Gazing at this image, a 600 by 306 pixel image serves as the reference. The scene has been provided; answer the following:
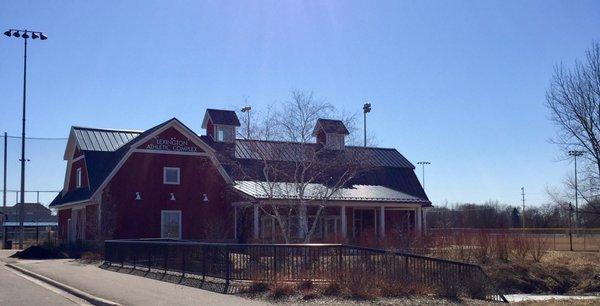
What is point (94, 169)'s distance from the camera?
39.0 metres

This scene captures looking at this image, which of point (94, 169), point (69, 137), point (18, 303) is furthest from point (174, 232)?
point (18, 303)

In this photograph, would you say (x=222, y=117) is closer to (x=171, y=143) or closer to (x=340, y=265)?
(x=171, y=143)

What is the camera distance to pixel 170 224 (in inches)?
1534

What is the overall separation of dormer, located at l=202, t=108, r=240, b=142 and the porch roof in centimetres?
580

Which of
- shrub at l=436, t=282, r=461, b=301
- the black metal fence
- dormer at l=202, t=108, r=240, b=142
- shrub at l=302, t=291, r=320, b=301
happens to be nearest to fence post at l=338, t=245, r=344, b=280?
the black metal fence

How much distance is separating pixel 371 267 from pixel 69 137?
3131 cm

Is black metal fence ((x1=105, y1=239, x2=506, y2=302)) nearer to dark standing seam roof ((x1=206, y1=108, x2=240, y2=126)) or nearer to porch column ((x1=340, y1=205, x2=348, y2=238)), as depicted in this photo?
porch column ((x1=340, y1=205, x2=348, y2=238))

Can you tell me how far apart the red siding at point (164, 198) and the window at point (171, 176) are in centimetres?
21

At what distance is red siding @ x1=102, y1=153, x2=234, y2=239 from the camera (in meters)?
37.3

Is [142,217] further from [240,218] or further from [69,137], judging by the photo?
[69,137]

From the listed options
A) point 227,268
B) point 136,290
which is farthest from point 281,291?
point 136,290

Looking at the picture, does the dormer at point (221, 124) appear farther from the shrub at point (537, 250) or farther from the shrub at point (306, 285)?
the shrub at point (306, 285)

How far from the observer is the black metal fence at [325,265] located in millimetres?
16016

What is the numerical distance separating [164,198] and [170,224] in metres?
1.56
